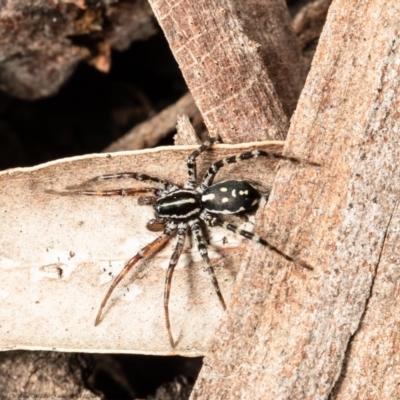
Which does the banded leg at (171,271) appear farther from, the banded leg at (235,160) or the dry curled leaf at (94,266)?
the banded leg at (235,160)

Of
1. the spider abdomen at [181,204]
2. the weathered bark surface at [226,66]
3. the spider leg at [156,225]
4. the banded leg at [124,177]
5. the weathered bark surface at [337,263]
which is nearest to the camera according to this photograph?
the weathered bark surface at [337,263]

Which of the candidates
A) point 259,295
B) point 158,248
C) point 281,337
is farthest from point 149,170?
point 281,337

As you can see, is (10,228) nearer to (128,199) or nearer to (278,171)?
(128,199)

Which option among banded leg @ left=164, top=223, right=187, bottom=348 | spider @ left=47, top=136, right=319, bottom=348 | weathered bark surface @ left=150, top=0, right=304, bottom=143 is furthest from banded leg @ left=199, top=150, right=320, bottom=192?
banded leg @ left=164, top=223, right=187, bottom=348

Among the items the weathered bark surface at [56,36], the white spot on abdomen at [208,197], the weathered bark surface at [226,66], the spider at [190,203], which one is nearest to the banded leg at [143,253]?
the spider at [190,203]

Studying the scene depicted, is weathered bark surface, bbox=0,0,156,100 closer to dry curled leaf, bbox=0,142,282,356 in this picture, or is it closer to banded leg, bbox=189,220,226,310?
dry curled leaf, bbox=0,142,282,356

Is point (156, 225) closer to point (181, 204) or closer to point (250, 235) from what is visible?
point (181, 204)

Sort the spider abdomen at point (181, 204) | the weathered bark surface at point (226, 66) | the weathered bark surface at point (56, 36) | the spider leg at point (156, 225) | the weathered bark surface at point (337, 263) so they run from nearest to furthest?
1. the weathered bark surface at point (337, 263)
2. the weathered bark surface at point (226, 66)
3. the spider leg at point (156, 225)
4. the spider abdomen at point (181, 204)
5. the weathered bark surface at point (56, 36)
